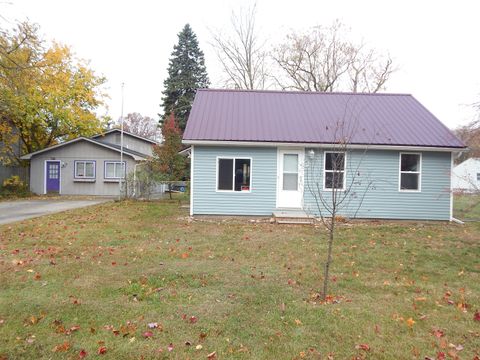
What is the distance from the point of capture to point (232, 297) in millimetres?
4648

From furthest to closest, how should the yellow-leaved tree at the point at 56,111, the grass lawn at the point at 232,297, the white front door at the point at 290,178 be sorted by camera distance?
the yellow-leaved tree at the point at 56,111, the white front door at the point at 290,178, the grass lawn at the point at 232,297

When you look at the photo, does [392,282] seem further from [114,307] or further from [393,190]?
[393,190]

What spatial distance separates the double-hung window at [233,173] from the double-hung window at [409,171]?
5468 millimetres

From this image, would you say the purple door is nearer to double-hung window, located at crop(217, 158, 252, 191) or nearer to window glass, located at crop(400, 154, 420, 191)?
double-hung window, located at crop(217, 158, 252, 191)

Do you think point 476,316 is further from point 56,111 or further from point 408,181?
point 56,111

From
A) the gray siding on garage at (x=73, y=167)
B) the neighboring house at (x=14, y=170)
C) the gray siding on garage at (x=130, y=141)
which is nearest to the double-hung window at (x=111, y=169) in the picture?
the gray siding on garage at (x=73, y=167)

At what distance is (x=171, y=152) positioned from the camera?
19016mm

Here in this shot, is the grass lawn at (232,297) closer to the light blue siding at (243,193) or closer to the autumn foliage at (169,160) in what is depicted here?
the light blue siding at (243,193)

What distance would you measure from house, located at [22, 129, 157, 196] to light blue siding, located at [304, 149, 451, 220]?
15.3 meters

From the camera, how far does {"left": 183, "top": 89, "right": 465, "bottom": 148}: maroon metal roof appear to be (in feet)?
39.9

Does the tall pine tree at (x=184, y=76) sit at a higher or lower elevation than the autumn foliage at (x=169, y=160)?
higher

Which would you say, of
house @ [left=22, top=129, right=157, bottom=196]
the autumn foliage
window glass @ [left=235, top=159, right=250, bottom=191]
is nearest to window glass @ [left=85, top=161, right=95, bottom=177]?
house @ [left=22, top=129, right=157, bottom=196]

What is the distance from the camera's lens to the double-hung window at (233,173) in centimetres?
1226

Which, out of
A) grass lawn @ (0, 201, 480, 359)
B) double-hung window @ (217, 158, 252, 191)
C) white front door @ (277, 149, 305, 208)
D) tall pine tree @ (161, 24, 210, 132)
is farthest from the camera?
tall pine tree @ (161, 24, 210, 132)
